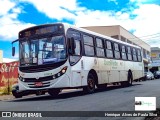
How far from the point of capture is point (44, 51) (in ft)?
47.2

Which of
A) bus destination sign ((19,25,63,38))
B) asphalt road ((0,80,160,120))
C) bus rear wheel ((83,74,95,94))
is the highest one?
bus destination sign ((19,25,63,38))

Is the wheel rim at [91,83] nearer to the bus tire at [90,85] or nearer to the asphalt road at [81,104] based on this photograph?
the bus tire at [90,85]

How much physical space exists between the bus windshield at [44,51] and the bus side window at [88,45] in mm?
2182

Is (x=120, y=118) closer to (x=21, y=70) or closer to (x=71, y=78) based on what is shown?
(x=71, y=78)

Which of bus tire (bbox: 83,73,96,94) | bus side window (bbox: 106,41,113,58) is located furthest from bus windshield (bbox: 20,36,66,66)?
bus side window (bbox: 106,41,113,58)

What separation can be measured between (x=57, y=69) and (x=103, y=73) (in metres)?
4.97

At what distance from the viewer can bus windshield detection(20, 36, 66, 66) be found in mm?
14234

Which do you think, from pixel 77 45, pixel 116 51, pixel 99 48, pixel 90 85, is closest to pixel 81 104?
pixel 77 45

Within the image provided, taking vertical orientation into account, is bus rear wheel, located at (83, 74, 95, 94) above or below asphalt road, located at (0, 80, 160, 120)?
above

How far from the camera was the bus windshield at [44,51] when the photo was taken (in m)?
14.2

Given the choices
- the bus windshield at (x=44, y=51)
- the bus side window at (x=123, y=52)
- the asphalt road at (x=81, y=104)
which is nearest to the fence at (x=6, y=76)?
the bus side window at (x=123, y=52)

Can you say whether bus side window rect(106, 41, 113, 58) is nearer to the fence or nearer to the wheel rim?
the wheel rim

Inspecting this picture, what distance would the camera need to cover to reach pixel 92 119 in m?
7.87

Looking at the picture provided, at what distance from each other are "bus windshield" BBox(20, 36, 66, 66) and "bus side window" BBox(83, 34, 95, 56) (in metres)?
2.18
